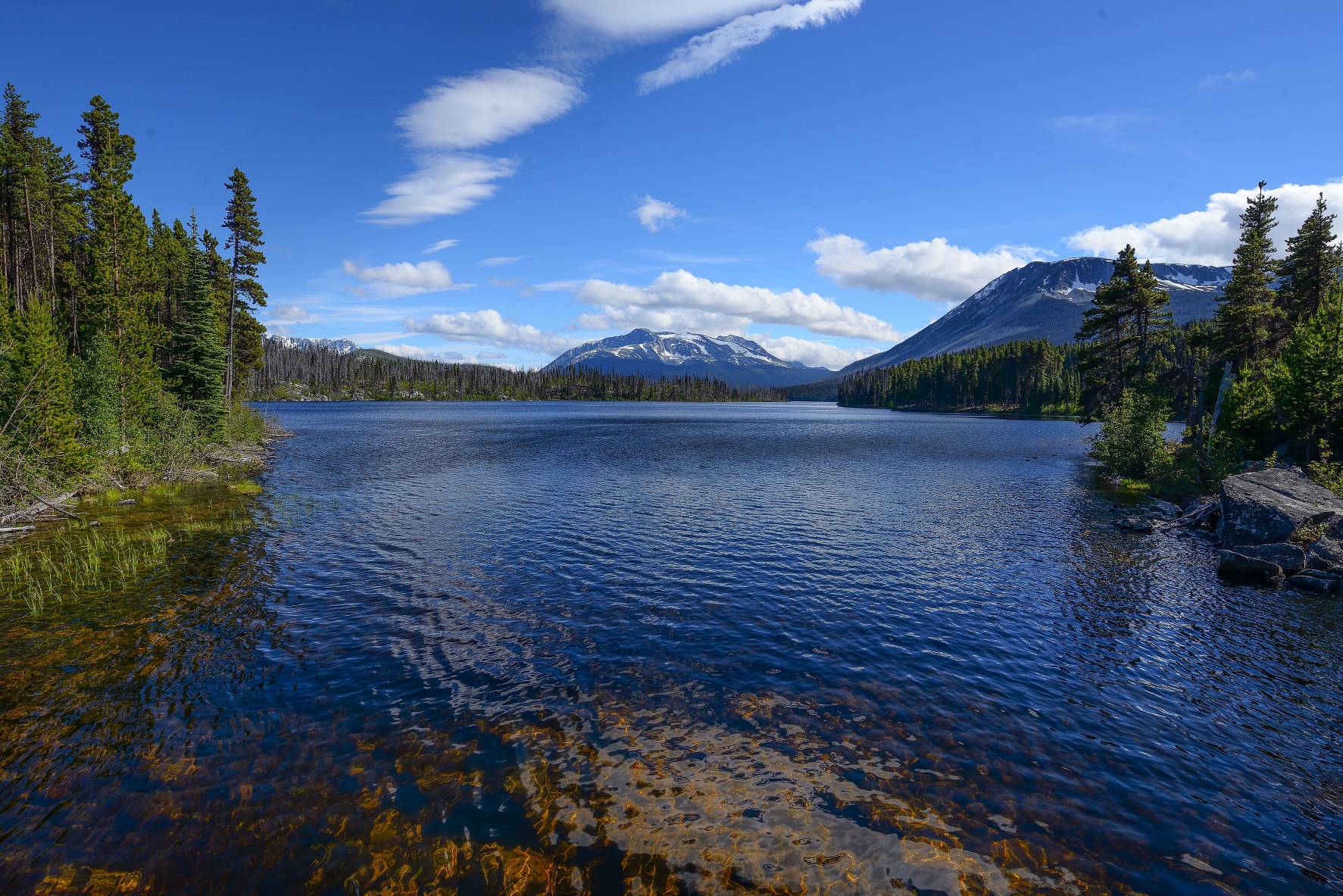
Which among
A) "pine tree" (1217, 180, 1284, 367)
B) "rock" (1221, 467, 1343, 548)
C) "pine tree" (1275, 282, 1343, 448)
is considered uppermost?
"pine tree" (1217, 180, 1284, 367)

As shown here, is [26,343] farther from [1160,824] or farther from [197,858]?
[1160,824]

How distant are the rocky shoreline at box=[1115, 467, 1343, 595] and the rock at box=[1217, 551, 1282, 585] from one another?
0.9 inches

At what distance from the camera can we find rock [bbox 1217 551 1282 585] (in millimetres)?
24422

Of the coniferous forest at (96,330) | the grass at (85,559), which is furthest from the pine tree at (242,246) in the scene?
the grass at (85,559)

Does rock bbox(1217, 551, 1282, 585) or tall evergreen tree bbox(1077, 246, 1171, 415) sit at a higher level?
tall evergreen tree bbox(1077, 246, 1171, 415)

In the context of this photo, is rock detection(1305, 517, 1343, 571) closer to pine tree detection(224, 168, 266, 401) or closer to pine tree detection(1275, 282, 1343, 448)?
pine tree detection(1275, 282, 1343, 448)

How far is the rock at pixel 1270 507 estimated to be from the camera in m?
28.0

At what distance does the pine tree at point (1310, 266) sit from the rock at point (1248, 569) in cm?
4243

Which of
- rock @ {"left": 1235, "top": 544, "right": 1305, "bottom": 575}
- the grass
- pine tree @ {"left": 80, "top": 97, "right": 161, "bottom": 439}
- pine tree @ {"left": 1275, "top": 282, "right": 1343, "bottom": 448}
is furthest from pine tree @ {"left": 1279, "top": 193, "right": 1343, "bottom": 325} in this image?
pine tree @ {"left": 80, "top": 97, "right": 161, "bottom": 439}

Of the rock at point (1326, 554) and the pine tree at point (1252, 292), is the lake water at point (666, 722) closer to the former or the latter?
the rock at point (1326, 554)

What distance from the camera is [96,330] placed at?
143 ft

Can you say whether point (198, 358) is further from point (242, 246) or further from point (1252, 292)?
point (1252, 292)

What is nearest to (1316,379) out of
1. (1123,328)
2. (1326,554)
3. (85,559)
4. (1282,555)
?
(1326,554)

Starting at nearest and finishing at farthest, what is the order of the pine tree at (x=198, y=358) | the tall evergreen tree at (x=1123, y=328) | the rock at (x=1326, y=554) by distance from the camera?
the rock at (x=1326, y=554) < the pine tree at (x=198, y=358) < the tall evergreen tree at (x=1123, y=328)
